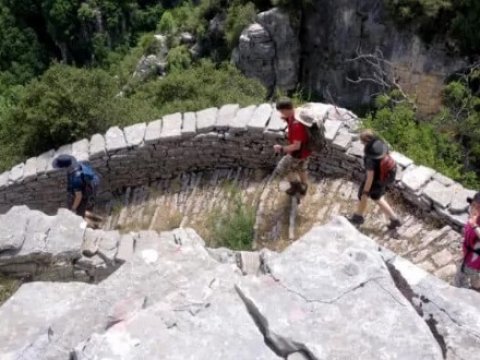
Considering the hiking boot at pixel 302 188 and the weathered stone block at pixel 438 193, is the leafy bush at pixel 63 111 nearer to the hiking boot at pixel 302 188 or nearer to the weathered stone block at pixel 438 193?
the hiking boot at pixel 302 188

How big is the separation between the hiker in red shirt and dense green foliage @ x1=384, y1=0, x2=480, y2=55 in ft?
44.4

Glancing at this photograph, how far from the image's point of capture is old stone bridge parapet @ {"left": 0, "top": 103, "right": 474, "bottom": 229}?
21.5 feet

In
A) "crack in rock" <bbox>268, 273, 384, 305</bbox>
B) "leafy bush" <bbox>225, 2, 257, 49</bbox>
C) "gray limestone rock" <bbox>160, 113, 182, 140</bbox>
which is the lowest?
"leafy bush" <bbox>225, 2, 257, 49</bbox>

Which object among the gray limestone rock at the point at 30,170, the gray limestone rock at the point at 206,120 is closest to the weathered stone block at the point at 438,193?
the gray limestone rock at the point at 206,120

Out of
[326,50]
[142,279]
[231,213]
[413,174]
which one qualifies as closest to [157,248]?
[142,279]

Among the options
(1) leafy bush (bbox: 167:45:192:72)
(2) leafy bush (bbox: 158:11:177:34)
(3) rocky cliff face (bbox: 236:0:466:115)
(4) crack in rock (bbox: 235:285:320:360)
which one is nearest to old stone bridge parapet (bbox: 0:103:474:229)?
(4) crack in rock (bbox: 235:285:320:360)

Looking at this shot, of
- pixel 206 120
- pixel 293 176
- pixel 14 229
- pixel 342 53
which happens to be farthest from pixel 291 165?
pixel 342 53

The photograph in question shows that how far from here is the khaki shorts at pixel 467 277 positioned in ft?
15.0

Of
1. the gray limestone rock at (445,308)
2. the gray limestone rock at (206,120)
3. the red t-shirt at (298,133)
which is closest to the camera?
the gray limestone rock at (445,308)

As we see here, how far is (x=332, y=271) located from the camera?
2783 millimetres

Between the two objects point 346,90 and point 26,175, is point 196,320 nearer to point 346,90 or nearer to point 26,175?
point 26,175

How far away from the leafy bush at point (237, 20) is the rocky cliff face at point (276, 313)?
17913 mm

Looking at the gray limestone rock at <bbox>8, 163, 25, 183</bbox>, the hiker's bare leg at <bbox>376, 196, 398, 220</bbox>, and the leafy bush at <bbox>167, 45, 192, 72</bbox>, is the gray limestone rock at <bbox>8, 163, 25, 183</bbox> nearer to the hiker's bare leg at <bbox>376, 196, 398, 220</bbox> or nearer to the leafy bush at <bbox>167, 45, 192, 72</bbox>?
the hiker's bare leg at <bbox>376, 196, 398, 220</bbox>

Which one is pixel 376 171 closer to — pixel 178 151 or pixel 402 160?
pixel 402 160
